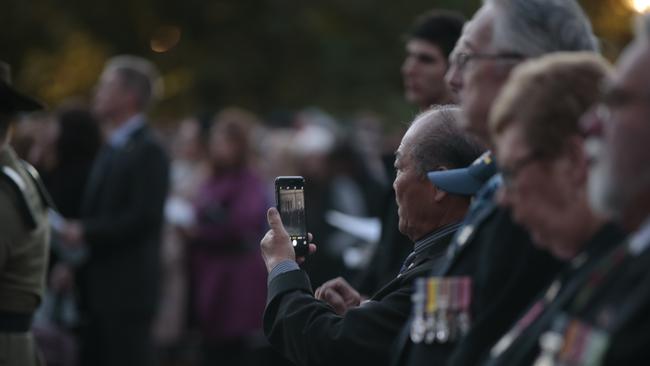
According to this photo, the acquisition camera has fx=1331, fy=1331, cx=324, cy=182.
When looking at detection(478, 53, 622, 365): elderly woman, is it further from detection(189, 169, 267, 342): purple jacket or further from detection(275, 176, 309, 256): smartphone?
detection(189, 169, 267, 342): purple jacket

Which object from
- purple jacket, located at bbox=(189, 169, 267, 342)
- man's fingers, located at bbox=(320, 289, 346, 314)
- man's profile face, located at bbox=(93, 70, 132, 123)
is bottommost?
purple jacket, located at bbox=(189, 169, 267, 342)

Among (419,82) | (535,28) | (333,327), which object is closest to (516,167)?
(535,28)

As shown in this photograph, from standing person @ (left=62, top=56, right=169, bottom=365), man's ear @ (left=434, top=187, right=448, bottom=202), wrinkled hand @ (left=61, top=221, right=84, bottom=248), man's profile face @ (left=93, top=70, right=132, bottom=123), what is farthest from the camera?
man's profile face @ (left=93, top=70, right=132, bottom=123)

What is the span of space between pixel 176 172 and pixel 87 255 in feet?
20.2

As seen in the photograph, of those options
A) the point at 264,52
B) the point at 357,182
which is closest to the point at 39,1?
the point at 264,52

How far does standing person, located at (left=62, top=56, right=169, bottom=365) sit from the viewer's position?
8.52 metres

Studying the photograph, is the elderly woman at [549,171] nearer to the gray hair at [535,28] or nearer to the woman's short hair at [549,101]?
the woman's short hair at [549,101]

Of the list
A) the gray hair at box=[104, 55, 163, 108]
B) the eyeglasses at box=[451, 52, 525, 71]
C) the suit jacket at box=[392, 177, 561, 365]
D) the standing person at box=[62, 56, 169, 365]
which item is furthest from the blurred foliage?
the suit jacket at box=[392, 177, 561, 365]

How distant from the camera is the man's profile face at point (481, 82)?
11.0 ft

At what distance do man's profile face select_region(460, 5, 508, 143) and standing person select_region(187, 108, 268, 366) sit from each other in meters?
7.06

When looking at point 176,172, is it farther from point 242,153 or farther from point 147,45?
point 147,45

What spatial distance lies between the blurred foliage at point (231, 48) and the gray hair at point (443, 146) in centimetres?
1831

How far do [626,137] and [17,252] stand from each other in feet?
10.3

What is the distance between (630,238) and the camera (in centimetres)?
265
